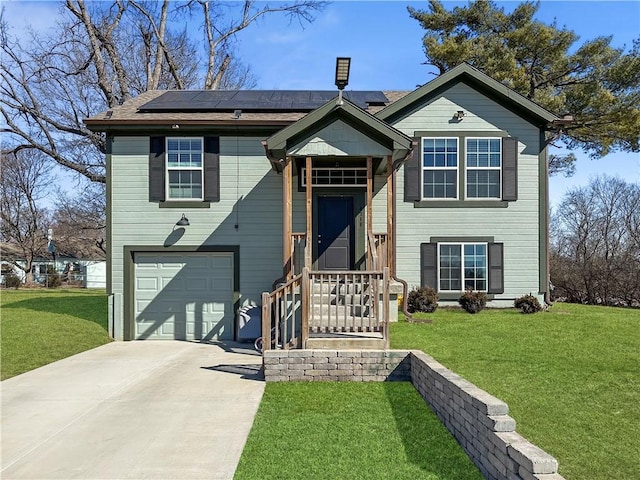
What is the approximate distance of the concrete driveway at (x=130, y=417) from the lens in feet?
13.6

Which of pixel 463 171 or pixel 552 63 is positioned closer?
pixel 463 171

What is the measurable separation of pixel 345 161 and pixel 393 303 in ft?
10.9

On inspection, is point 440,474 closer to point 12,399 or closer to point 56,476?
point 56,476

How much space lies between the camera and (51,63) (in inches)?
834

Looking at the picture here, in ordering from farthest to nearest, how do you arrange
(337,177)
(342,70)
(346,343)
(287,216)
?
(337,177), (287,216), (342,70), (346,343)

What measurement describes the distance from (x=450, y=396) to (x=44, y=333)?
361 inches

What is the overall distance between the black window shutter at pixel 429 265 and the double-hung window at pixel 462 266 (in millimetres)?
133

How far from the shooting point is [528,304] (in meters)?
11.4

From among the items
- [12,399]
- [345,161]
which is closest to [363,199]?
[345,161]

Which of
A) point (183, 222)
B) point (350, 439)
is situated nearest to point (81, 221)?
point (183, 222)

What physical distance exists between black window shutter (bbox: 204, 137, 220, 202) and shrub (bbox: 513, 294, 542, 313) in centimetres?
770

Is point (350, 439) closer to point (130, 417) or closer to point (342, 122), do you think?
point (130, 417)

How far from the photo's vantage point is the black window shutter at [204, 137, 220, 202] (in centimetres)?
1118

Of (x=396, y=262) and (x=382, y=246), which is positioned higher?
(x=382, y=246)
